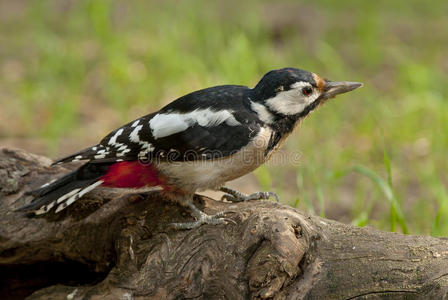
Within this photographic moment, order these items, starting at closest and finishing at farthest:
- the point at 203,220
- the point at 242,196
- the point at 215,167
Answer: the point at 203,220 < the point at 215,167 < the point at 242,196

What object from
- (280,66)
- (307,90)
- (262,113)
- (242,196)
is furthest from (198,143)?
(280,66)

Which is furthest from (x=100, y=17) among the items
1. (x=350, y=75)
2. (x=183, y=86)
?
(x=350, y=75)

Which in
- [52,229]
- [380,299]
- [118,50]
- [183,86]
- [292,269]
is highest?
[118,50]

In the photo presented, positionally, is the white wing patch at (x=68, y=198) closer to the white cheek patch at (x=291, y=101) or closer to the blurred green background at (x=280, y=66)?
the white cheek patch at (x=291, y=101)

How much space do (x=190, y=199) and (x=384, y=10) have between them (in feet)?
22.9

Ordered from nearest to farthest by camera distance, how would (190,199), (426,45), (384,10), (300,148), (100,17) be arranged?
(190,199), (300,148), (100,17), (426,45), (384,10)

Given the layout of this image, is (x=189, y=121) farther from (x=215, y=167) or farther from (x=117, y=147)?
(x=117, y=147)

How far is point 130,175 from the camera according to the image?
2.91 metres

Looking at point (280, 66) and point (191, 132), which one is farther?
point (280, 66)

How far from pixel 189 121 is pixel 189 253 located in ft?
2.30

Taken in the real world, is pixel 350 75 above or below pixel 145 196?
above

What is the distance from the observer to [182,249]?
2.58 m

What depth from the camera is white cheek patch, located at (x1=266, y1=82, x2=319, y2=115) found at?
2904 millimetres

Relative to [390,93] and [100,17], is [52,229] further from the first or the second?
[390,93]
